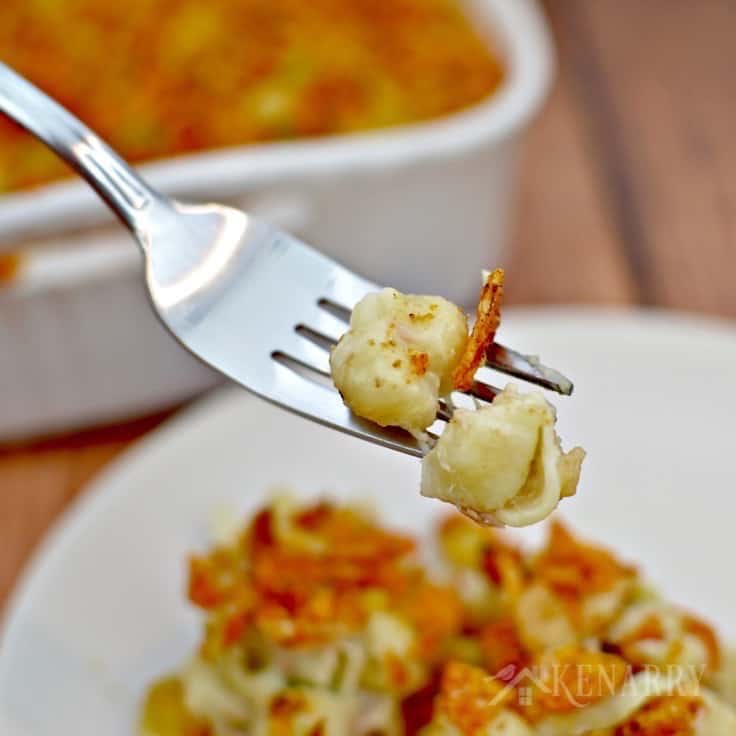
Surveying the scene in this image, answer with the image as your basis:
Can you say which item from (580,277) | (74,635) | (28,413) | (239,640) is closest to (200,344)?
(239,640)

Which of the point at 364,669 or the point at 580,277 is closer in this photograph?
the point at 364,669

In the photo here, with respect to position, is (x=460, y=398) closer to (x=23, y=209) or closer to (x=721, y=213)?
(x=23, y=209)

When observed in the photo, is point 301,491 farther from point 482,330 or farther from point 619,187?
point 619,187

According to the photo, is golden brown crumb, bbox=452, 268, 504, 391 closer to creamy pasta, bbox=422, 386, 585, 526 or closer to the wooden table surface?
creamy pasta, bbox=422, 386, 585, 526

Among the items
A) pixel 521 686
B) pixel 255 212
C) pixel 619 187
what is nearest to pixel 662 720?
pixel 521 686

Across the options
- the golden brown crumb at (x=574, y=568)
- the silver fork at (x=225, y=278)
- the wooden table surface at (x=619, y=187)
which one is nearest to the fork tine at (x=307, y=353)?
the silver fork at (x=225, y=278)
